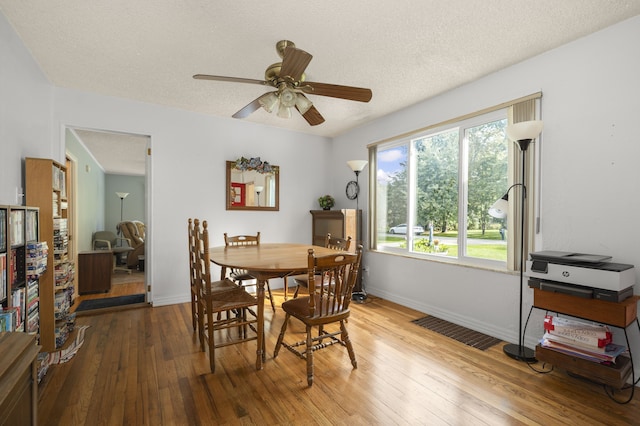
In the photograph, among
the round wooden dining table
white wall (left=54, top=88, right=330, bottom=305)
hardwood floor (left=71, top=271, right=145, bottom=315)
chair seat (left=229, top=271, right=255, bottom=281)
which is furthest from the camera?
hardwood floor (left=71, top=271, right=145, bottom=315)

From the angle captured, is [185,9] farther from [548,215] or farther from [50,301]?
[548,215]

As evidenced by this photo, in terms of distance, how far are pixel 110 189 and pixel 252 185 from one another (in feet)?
21.9

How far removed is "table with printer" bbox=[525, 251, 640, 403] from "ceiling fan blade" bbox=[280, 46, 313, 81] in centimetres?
211

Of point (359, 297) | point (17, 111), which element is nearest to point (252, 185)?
point (359, 297)

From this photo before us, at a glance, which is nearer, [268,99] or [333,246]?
[268,99]

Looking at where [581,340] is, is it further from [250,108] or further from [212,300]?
[250,108]

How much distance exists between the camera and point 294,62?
1857 mm

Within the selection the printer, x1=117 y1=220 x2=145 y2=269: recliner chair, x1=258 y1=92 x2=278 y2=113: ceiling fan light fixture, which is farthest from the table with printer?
x1=117 y1=220 x2=145 y2=269: recliner chair

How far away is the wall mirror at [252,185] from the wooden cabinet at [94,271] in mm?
1970

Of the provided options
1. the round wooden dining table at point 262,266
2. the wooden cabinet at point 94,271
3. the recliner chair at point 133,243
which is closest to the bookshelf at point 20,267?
the round wooden dining table at point 262,266

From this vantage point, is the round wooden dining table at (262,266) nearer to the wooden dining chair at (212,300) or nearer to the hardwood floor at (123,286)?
the wooden dining chair at (212,300)

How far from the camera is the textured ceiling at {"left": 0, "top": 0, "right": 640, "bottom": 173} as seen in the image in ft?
6.43

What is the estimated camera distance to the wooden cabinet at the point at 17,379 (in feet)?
2.99

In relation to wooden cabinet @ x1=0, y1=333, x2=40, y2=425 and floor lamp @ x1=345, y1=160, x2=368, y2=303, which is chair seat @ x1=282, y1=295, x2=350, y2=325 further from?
floor lamp @ x1=345, y1=160, x2=368, y2=303
